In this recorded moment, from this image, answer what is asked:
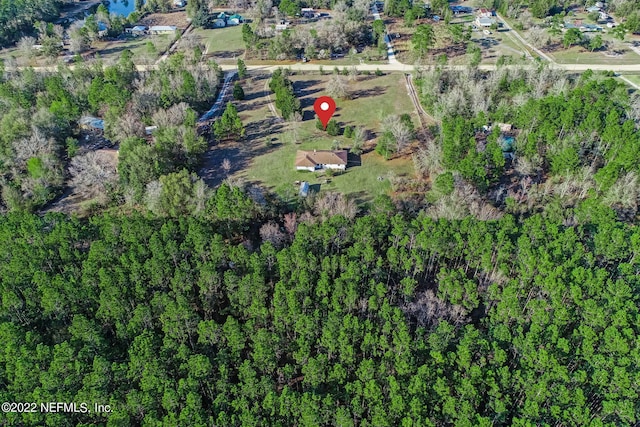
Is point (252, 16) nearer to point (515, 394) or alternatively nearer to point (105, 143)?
point (105, 143)

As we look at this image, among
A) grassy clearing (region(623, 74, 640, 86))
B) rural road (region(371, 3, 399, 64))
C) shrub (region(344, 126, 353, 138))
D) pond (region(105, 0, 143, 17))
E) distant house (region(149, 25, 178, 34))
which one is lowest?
shrub (region(344, 126, 353, 138))

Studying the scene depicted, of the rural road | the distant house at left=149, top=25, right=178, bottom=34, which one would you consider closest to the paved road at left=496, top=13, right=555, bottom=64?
the rural road

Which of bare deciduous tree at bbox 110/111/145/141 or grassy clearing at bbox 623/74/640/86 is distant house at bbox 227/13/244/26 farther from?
grassy clearing at bbox 623/74/640/86

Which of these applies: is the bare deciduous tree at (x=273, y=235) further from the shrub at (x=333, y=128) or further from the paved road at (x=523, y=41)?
the paved road at (x=523, y=41)

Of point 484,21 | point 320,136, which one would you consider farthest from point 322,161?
point 484,21

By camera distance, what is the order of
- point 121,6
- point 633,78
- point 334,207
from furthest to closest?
point 121,6 → point 633,78 → point 334,207

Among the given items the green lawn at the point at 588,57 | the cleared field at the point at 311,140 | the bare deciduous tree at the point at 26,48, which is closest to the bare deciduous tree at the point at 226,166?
the cleared field at the point at 311,140

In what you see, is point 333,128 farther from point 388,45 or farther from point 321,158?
point 388,45
